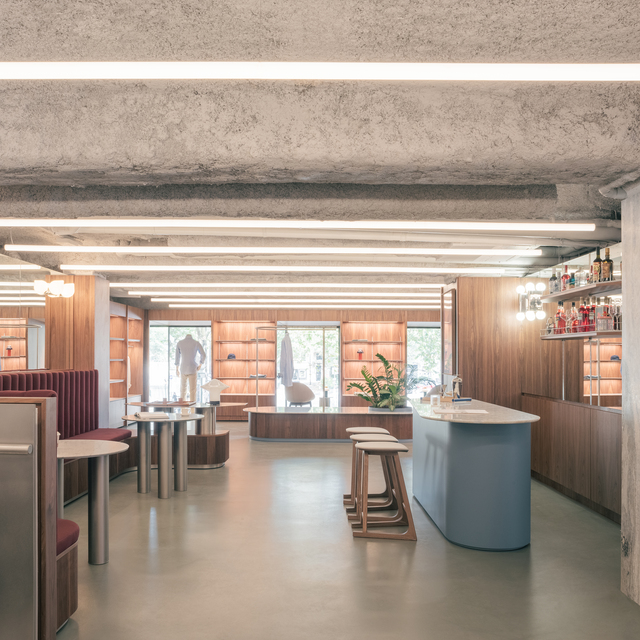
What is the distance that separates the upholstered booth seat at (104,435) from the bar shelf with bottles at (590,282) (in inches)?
226

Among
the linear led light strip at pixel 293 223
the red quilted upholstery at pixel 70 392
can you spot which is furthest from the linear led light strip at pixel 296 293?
the linear led light strip at pixel 293 223

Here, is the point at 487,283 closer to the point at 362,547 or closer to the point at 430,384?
the point at 362,547

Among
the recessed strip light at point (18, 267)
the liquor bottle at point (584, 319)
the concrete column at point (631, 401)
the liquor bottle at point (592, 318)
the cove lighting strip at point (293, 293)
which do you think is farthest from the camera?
the cove lighting strip at point (293, 293)

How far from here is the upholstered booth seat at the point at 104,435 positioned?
Answer: 716 centimetres

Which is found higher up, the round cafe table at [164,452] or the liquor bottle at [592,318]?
the liquor bottle at [592,318]

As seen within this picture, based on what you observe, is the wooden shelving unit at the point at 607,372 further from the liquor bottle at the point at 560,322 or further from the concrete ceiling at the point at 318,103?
the concrete ceiling at the point at 318,103

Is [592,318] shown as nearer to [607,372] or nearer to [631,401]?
[631,401]

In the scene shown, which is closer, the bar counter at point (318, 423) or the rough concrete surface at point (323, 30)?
the rough concrete surface at point (323, 30)

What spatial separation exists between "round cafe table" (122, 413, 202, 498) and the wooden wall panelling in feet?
15.1

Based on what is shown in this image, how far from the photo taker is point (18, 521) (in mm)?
3070

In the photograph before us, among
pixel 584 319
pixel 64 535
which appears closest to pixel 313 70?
pixel 64 535

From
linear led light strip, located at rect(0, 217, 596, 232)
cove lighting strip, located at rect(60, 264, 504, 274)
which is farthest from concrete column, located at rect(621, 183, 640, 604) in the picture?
cove lighting strip, located at rect(60, 264, 504, 274)

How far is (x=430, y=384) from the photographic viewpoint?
15.3 m

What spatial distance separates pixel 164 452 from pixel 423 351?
9.46 m
